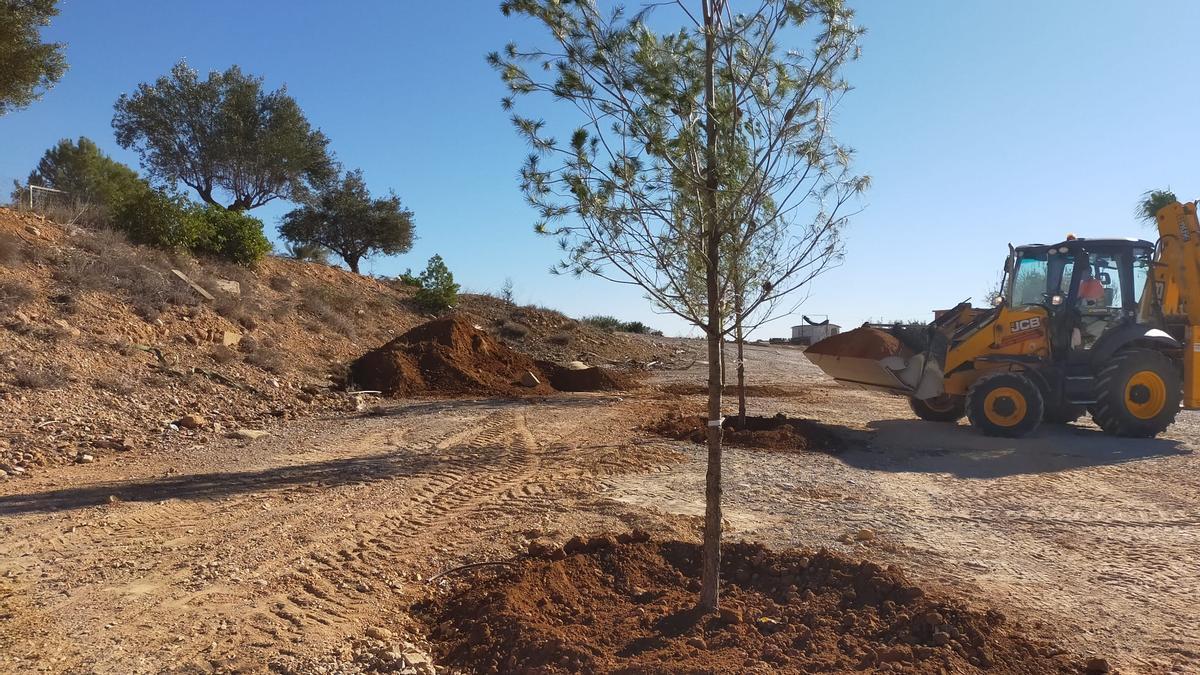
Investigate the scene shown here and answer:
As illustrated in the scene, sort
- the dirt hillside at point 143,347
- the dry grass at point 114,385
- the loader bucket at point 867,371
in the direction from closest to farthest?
the dirt hillside at point 143,347
the dry grass at point 114,385
the loader bucket at point 867,371

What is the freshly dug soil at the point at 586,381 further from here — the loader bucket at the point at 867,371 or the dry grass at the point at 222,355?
the dry grass at the point at 222,355

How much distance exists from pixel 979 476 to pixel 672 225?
22.3 feet

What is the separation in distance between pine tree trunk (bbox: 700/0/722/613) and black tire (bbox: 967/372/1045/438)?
883cm

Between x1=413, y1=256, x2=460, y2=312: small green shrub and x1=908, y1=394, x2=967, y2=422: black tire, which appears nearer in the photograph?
x1=908, y1=394, x2=967, y2=422: black tire

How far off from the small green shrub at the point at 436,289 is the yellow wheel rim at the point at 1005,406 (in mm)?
22085

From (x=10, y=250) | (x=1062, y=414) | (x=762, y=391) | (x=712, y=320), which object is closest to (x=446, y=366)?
(x=762, y=391)

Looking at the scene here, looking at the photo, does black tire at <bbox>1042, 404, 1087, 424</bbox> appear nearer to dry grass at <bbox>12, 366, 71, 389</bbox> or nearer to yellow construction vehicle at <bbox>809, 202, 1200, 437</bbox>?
yellow construction vehicle at <bbox>809, 202, 1200, 437</bbox>

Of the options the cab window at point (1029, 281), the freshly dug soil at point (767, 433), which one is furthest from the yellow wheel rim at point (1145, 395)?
the freshly dug soil at point (767, 433)

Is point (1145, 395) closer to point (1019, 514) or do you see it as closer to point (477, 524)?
point (1019, 514)

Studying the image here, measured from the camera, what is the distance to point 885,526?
22.1ft

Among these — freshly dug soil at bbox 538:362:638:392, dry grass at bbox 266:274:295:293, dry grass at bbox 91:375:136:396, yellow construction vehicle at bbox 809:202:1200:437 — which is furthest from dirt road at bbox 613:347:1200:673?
dry grass at bbox 266:274:295:293

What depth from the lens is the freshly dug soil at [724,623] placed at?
12.4ft

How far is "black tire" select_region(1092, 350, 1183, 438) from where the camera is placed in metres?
11.5

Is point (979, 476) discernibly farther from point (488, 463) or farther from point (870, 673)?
point (870, 673)
